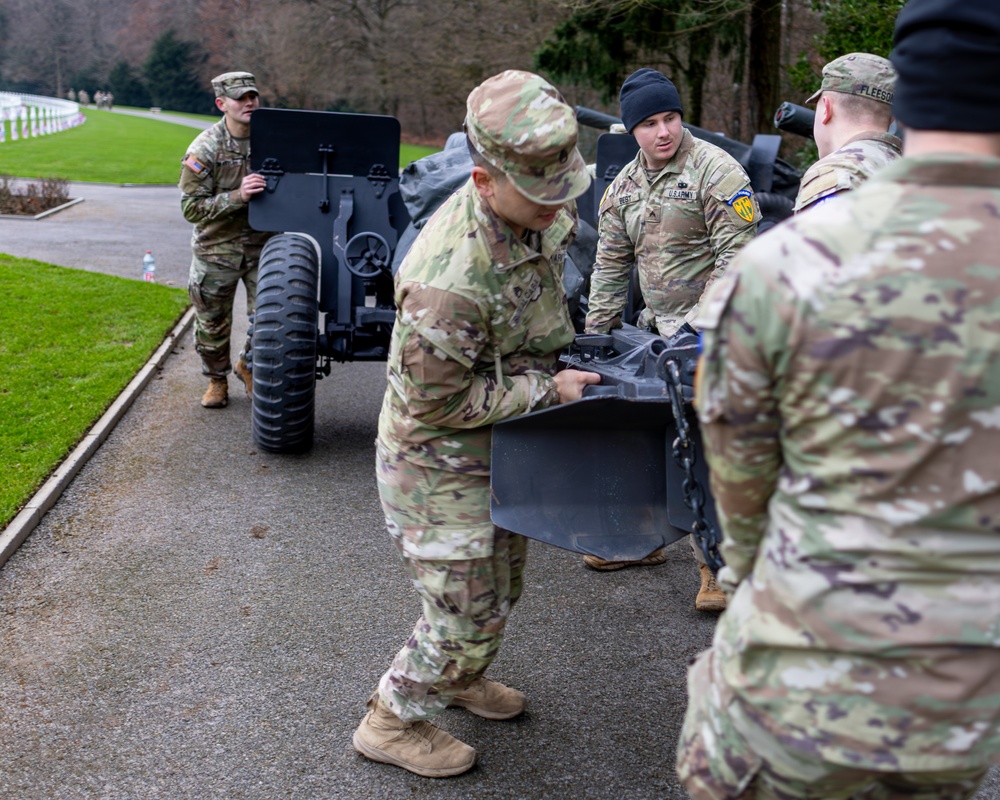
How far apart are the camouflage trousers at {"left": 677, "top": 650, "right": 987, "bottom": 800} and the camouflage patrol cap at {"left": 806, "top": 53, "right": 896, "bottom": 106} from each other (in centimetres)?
222

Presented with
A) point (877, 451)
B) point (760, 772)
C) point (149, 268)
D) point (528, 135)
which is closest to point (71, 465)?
point (528, 135)

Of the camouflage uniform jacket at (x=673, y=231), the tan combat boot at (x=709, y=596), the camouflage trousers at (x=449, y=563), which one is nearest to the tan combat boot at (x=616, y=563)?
the tan combat boot at (x=709, y=596)

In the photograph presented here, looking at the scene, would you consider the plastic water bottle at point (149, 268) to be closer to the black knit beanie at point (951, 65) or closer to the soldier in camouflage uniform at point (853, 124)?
the soldier in camouflage uniform at point (853, 124)

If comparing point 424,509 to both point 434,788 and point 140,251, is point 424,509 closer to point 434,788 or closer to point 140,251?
point 434,788

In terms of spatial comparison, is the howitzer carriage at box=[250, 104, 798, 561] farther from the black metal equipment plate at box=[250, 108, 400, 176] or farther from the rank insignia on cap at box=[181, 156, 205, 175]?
the rank insignia on cap at box=[181, 156, 205, 175]

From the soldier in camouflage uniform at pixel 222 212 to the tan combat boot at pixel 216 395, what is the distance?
0.61 ft

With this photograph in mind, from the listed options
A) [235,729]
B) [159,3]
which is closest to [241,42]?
[159,3]

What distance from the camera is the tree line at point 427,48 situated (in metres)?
13.7

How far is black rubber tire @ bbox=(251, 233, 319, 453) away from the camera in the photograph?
585 cm

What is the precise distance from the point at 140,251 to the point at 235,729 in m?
11.6

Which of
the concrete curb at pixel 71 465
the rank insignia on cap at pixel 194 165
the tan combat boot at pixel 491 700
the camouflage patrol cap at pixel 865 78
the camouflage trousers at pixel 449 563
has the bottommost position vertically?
the tan combat boot at pixel 491 700

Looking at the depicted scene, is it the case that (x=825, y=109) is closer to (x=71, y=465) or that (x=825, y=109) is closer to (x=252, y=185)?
(x=252, y=185)

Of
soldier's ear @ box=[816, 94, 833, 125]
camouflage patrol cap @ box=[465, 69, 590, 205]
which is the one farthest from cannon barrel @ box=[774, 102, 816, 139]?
camouflage patrol cap @ box=[465, 69, 590, 205]

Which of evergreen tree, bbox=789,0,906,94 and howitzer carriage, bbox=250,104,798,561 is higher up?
evergreen tree, bbox=789,0,906,94
